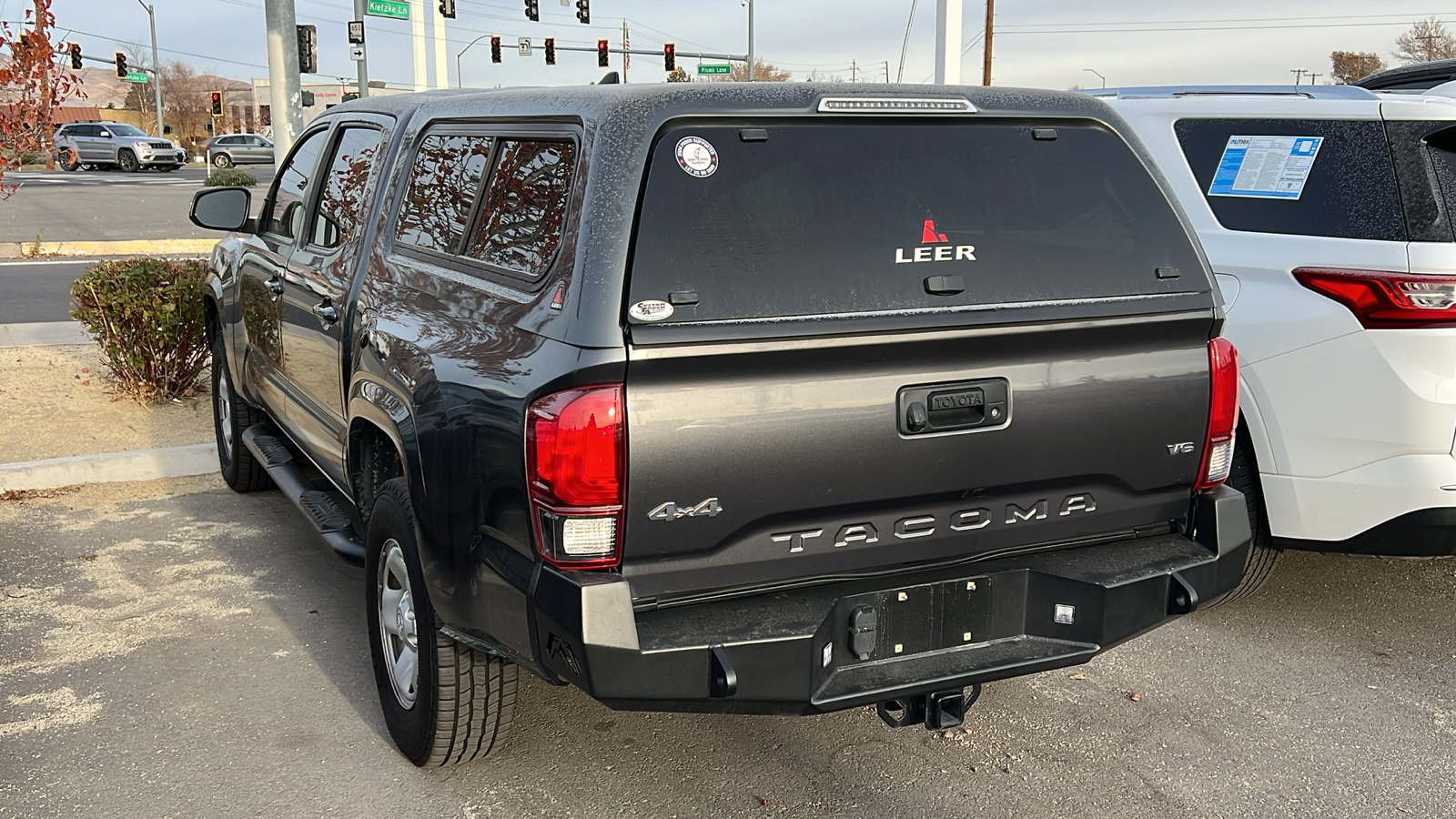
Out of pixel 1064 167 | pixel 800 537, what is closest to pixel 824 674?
pixel 800 537

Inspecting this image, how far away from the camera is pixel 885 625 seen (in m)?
3.01

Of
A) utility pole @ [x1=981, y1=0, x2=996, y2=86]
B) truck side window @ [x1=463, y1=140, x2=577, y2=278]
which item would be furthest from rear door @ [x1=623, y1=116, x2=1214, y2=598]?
utility pole @ [x1=981, y1=0, x2=996, y2=86]

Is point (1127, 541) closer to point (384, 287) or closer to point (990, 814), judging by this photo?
point (990, 814)

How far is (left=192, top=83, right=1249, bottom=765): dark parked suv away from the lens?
2.74 metres

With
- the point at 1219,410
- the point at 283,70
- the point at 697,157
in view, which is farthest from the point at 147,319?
the point at 1219,410

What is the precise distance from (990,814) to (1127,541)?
82 centimetres

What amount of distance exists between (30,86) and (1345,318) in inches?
253

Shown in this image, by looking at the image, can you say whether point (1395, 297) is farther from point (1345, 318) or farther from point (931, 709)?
point (931, 709)

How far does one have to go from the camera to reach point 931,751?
376 centimetres

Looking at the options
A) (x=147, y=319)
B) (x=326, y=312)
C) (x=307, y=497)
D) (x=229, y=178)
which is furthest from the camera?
(x=229, y=178)

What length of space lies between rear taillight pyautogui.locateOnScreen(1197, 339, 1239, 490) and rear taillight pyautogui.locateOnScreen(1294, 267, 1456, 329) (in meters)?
1.04

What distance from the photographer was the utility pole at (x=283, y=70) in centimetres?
1075

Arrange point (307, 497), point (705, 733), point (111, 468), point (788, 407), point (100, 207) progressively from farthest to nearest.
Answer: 1. point (100, 207)
2. point (111, 468)
3. point (307, 497)
4. point (705, 733)
5. point (788, 407)

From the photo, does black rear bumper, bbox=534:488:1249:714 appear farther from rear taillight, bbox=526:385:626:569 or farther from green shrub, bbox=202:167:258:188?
green shrub, bbox=202:167:258:188
